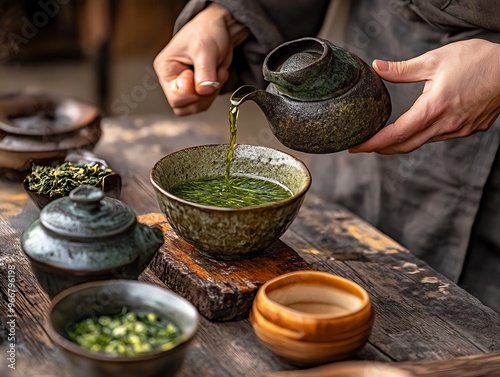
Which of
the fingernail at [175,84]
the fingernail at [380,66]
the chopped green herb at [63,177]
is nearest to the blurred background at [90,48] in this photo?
the fingernail at [175,84]

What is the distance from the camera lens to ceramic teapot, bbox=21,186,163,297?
162 cm

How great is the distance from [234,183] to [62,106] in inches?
40.7

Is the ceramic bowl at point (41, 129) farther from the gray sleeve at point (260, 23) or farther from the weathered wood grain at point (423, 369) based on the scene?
the weathered wood grain at point (423, 369)

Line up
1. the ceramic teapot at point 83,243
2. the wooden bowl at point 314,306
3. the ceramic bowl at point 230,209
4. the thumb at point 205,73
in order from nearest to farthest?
the wooden bowl at point 314,306 → the ceramic teapot at point 83,243 → the ceramic bowl at point 230,209 → the thumb at point 205,73

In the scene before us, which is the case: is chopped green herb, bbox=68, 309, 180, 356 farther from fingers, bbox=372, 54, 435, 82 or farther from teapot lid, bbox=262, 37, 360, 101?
fingers, bbox=372, 54, 435, 82

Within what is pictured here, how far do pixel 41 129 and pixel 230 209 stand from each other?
1.12m

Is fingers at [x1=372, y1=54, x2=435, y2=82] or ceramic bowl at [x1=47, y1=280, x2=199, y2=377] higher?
fingers at [x1=372, y1=54, x2=435, y2=82]

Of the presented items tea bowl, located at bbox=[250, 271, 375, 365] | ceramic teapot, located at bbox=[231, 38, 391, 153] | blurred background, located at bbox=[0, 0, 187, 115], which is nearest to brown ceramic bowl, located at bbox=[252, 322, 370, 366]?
tea bowl, located at bbox=[250, 271, 375, 365]

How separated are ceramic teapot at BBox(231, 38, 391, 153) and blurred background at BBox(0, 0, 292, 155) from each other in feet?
11.8

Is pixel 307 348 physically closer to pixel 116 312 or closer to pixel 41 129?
pixel 116 312

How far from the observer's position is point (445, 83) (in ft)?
6.54

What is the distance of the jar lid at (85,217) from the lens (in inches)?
64.2

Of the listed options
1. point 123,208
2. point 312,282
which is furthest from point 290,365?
point 123,208

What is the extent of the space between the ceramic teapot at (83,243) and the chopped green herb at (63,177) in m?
0.45
